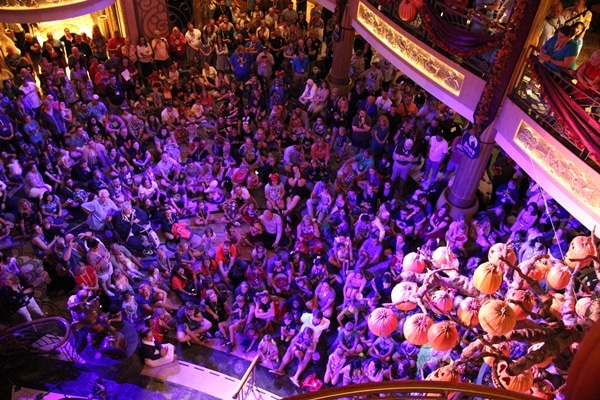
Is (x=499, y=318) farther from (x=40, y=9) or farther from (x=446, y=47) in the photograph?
(x=40, y=9)

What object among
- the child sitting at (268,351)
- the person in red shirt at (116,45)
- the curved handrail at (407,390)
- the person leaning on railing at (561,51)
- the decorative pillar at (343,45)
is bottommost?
the child sitting at (268,351)

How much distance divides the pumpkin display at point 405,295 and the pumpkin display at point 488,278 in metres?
0.52

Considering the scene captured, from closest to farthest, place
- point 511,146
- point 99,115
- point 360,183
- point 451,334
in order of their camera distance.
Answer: point 451,334 → point 511,146 → point 360,183 → point 99,115

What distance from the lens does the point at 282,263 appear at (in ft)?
25.5

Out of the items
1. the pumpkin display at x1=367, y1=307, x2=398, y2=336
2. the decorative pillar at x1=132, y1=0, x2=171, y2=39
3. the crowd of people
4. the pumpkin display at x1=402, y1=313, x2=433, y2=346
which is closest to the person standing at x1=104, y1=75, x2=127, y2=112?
the crowd of people

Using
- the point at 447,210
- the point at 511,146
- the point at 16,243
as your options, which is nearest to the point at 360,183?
the point at 447,210

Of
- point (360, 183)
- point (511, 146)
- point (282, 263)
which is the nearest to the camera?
point (511, 146)

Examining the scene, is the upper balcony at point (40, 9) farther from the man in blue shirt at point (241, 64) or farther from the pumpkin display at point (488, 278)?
the pumpkin display at point (488, 278)

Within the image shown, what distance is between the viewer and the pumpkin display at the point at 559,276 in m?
4.05

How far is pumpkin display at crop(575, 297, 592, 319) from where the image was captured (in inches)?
146

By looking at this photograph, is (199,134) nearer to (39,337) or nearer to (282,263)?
(282,263)

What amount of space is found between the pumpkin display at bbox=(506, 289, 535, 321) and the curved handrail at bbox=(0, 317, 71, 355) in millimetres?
5125

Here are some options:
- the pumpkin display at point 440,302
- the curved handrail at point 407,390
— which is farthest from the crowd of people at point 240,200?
the curved handrail at point 407,390

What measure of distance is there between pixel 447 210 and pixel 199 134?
5.58 metres
